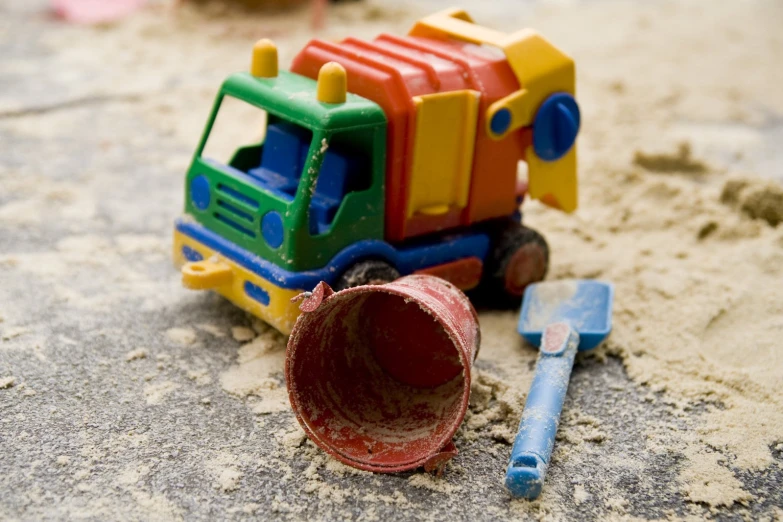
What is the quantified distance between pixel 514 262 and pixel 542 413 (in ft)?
2.19

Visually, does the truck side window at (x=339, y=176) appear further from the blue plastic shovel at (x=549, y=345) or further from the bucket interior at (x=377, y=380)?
the blue plastic shovel at (x=549, y=345)

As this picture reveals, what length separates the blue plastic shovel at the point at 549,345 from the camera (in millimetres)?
1708

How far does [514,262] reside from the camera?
2.42 m

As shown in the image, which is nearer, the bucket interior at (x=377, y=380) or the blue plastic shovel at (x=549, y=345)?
the blue plastic shovel at (x=549, y=345)

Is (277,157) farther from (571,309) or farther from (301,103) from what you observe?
(571,309)

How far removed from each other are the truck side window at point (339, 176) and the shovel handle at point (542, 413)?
1.91 feet

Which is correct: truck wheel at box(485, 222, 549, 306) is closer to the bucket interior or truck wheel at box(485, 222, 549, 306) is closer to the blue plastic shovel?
the blue plastic shovel

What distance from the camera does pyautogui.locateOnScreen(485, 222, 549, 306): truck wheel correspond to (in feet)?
7.91

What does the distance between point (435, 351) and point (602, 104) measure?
1.97m

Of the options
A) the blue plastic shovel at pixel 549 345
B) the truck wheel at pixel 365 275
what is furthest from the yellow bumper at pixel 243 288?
the blue plastic shovel at pixel 549 345

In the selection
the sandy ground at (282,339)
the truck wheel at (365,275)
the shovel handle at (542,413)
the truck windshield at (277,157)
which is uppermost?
the truck windshield at (277,157)

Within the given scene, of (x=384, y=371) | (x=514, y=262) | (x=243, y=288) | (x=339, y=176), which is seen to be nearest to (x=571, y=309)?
(x=514, y=262)

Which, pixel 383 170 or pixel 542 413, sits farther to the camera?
pixel 383 170

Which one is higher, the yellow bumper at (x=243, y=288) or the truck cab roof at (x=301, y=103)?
the truck cab roof at (x=301, y=103)
